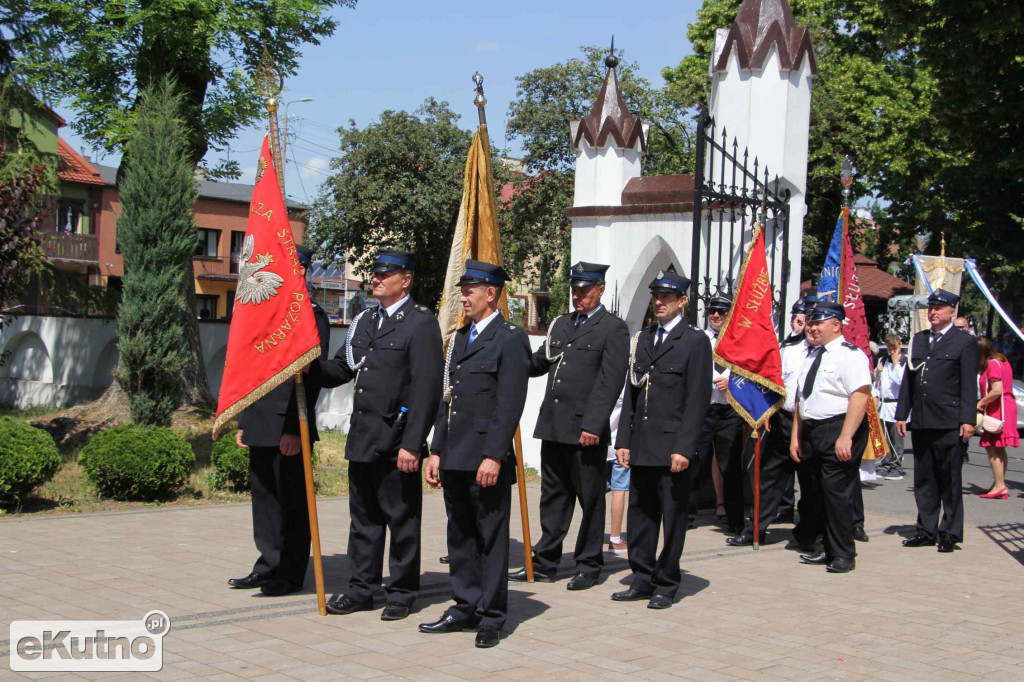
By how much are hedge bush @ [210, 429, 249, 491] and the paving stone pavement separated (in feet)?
6.18

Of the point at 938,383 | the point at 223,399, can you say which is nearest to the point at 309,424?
the point at 223,399

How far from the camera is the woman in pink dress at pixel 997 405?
1244cm

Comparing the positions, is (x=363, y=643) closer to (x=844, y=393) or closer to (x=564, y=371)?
(x=564, y=371)

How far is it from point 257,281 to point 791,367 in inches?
195

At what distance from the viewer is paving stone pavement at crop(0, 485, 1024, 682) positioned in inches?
213

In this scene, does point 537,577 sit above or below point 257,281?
Result: below

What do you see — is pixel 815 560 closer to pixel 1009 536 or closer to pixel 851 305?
pixel 1009 536

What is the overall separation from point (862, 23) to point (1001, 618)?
2583 centimetres

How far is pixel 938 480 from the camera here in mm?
9172

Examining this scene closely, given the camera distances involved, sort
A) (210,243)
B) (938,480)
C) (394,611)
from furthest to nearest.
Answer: (210,243) → (938,480) → (394,611)

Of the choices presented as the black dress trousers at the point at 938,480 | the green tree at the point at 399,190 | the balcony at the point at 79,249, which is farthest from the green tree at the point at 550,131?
the black dress trousers at the point at 938,480

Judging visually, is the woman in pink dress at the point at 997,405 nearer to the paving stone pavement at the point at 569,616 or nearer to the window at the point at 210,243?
the paving stone pavement at the point at 569,616

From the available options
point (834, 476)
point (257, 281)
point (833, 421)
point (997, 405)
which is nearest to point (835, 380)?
point (833, 421)

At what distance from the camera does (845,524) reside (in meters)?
8.12
